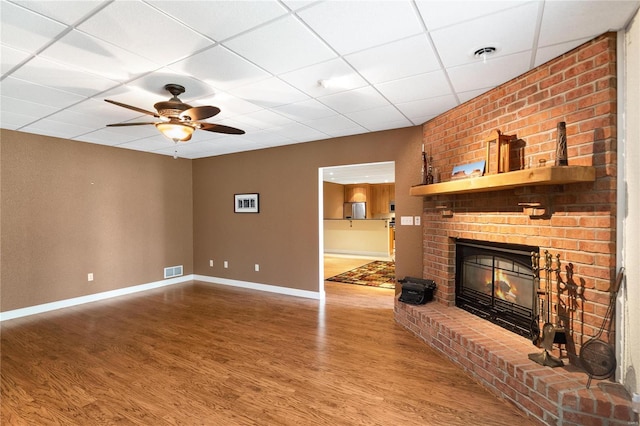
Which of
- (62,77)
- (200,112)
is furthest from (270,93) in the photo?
(62,77)

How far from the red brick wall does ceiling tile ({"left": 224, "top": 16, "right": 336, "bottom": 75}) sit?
167 centimetres

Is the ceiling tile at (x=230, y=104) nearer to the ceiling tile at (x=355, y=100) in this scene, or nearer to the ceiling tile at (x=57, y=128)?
the ceiling tile at (x=355, y=100)

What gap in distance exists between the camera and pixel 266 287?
5.62 meters

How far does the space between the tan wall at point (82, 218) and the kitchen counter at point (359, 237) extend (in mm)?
4732

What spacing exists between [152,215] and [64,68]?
380 cm

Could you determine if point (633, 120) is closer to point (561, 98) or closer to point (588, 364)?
point (561, 98)

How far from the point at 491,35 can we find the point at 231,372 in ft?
10.6

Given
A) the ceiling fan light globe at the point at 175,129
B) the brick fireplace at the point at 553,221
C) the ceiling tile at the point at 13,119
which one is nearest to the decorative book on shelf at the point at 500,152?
the brick fireplace at the point at 553,221

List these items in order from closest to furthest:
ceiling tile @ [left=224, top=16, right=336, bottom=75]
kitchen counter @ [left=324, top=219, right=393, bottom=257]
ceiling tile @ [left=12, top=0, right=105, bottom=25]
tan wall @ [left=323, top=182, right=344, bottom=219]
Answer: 1. ceiling tile @ [left=12, top=0, right=105, bottom=25]
2. ceiling tile @ [left=224, top=16, right=336, bottom=75]
3. kitchen counter @ [left=324, top=219, right=393, bottom=257]
4. tan wall @ [left=323, top=182, right=344, bottom=219]

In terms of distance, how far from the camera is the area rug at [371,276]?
603 centimetres

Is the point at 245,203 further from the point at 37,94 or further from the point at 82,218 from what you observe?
the point at 37,94

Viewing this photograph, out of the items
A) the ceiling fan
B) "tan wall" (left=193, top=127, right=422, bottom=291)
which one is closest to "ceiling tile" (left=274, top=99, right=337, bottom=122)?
the ceiling fan

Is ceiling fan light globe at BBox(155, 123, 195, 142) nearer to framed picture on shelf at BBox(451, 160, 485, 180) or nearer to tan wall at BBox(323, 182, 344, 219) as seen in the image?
framed picture on shelf at BBox(451, 160, 485, 180)

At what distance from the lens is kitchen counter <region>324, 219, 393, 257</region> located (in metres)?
9.05
